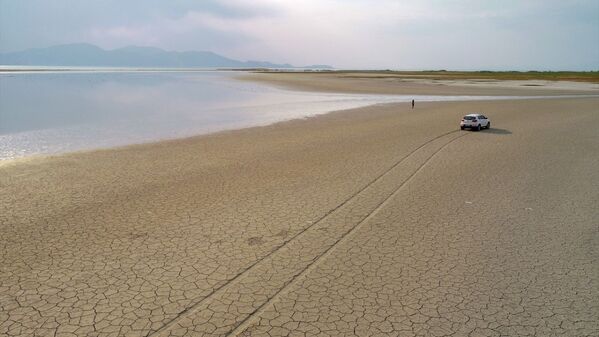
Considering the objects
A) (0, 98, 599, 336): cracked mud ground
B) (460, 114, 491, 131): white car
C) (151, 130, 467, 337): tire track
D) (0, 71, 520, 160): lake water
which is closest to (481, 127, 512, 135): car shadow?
(460, 114, 491, 131): white car

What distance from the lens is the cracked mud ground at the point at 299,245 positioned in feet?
24.7

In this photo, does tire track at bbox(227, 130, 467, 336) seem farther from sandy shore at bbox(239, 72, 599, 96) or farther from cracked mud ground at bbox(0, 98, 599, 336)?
sandy shore at bbox(239, 72, 599, 96)

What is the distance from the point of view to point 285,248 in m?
10.4

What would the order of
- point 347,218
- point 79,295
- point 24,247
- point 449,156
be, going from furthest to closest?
point 449,156, point 347,218, point 24,247, point 79,295

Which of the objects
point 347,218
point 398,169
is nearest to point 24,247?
point 347,218

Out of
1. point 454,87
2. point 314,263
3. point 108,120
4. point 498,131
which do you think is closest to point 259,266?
point 314,263

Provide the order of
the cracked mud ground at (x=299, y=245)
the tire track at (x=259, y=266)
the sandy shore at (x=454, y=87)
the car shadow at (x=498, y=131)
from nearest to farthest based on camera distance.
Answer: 1. the tire track at (x=259, y=266)
2. the cracked mud ground at (x=299, y=245)
3. the car shadow at (x=498, y=131)
4. the sandy shore at (x=454, y=87)

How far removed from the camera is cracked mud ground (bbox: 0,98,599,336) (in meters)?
7.53

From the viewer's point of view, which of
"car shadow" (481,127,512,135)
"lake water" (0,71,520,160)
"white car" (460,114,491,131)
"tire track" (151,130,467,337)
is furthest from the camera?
"white car" (460,114,491,131)

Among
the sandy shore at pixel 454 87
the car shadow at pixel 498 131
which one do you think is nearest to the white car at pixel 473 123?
the car shadow at pixel 498 131

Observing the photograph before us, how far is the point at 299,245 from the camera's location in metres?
A: 10.6

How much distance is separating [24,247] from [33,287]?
2.42 m

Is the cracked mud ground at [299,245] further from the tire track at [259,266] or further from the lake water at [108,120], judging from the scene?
the lake water at [108,120]

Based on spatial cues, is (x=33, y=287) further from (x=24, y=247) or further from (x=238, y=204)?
(x=238, y=204)
